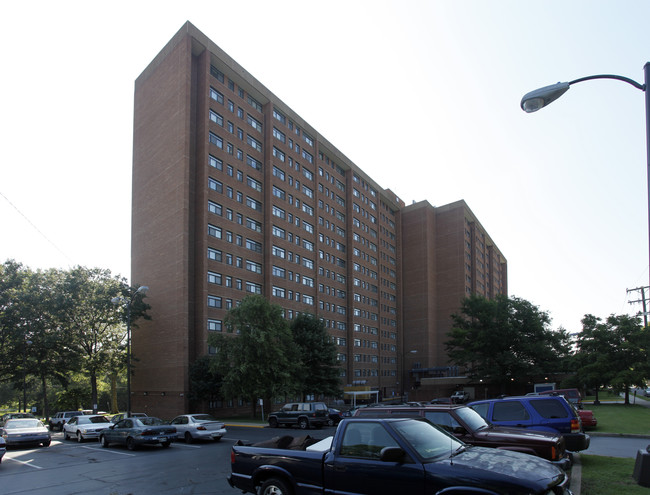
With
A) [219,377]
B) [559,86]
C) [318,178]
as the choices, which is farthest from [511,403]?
[318,178]

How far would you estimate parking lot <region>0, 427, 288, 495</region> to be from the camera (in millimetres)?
11273

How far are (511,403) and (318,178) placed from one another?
198 feet

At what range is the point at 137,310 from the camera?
44750 millimetres

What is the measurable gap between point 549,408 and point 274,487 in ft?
24.3

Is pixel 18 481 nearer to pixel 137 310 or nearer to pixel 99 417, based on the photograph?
pixel 99 417

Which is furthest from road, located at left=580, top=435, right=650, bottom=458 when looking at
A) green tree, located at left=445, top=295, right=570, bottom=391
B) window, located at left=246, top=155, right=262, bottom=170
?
window, located at left=246, top=155, right=262, bottom=170

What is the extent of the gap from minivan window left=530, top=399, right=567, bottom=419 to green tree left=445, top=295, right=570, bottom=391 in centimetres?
4371

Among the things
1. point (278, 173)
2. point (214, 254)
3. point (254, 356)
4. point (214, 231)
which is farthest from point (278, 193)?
point (254, 356)

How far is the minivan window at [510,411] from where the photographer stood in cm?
1145

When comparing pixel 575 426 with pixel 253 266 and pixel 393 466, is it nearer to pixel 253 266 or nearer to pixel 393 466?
pixel 393 466

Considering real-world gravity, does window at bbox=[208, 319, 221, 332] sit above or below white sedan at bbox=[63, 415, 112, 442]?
above

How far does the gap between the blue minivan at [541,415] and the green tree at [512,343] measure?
4375 cm

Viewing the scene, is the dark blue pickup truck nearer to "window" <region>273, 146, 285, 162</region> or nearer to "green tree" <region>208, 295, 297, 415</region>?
"green tree" <region>208, 295, 297, 415</region>

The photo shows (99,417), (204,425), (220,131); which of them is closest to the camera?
(204,425)
